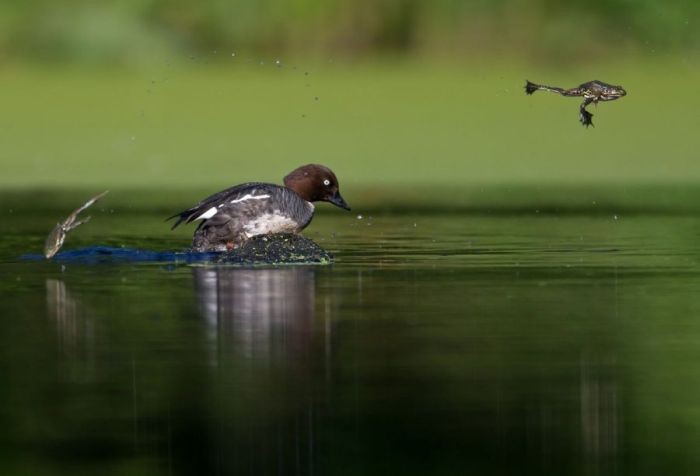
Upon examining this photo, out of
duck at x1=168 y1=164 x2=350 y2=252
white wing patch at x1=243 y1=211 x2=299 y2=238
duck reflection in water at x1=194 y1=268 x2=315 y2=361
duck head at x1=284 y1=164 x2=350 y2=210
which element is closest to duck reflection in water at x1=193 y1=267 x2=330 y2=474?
duck reflection in water at x1=194 y1=268 x2=315 y2=361

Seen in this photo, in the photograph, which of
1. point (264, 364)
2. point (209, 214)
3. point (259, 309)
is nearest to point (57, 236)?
point (209, 214)

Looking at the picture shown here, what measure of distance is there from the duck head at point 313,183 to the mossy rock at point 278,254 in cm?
73

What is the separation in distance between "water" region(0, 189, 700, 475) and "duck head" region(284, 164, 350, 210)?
2.89 feet

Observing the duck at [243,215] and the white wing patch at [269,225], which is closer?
the duck at [243,215]

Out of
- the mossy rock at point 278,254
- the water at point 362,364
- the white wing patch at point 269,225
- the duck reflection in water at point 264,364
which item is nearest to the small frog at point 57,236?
the water at point 362,364

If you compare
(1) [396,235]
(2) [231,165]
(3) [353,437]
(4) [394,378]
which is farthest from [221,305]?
(2) [231,165]

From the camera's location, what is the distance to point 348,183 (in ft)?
54.9

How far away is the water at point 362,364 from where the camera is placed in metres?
5.19

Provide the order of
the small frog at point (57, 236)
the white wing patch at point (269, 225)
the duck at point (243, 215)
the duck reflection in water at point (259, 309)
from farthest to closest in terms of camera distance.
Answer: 1. the white wing patch at point (269, 225)
2. the duck at point (243, 215)
3. the small frog at point (57, 236)
4. the duck reflection in water at point (259, 309)

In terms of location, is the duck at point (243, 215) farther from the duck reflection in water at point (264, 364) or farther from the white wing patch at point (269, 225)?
the duck reflection in water at point (264, 364)

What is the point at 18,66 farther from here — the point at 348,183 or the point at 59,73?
the point at 348,183

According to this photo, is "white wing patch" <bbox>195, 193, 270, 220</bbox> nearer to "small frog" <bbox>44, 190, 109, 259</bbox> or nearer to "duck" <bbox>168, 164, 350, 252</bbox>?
"duck" <bbox>168, 164, 350, 252</bbox>

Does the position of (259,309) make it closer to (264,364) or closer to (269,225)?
(264,364)

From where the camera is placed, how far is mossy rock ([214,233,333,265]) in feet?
32.7
